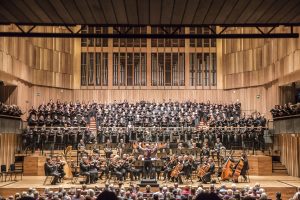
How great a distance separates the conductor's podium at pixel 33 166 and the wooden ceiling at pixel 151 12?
8406 millimetres

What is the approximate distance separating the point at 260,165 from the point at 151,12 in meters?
10.2

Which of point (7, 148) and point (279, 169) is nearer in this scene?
point (7, 148)

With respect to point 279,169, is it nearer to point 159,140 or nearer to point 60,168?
point 159,140

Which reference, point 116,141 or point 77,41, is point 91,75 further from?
point 116,141

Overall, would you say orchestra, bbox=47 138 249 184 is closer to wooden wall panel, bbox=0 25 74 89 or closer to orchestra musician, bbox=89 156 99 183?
orchestra musician, bbox=89 156 99 183

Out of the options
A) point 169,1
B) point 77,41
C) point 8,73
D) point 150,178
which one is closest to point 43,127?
point 8,73

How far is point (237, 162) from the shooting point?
14.0 meters

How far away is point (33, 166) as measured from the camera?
15.9m

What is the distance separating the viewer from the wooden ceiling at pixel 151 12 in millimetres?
7184

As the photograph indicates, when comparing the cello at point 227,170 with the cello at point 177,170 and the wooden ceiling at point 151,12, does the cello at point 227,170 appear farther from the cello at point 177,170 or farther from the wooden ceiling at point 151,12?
the wooden ceiling at point 151,12

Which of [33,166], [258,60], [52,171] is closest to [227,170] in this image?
[52,171]

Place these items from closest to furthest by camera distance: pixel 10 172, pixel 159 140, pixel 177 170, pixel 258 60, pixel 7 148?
pixel 177 170 → pixel 10 172 → pixel 7 148 → pixel 159 140 → pixel 258 60

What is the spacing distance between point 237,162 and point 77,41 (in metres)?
12.1

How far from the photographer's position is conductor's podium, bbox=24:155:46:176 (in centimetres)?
1590
